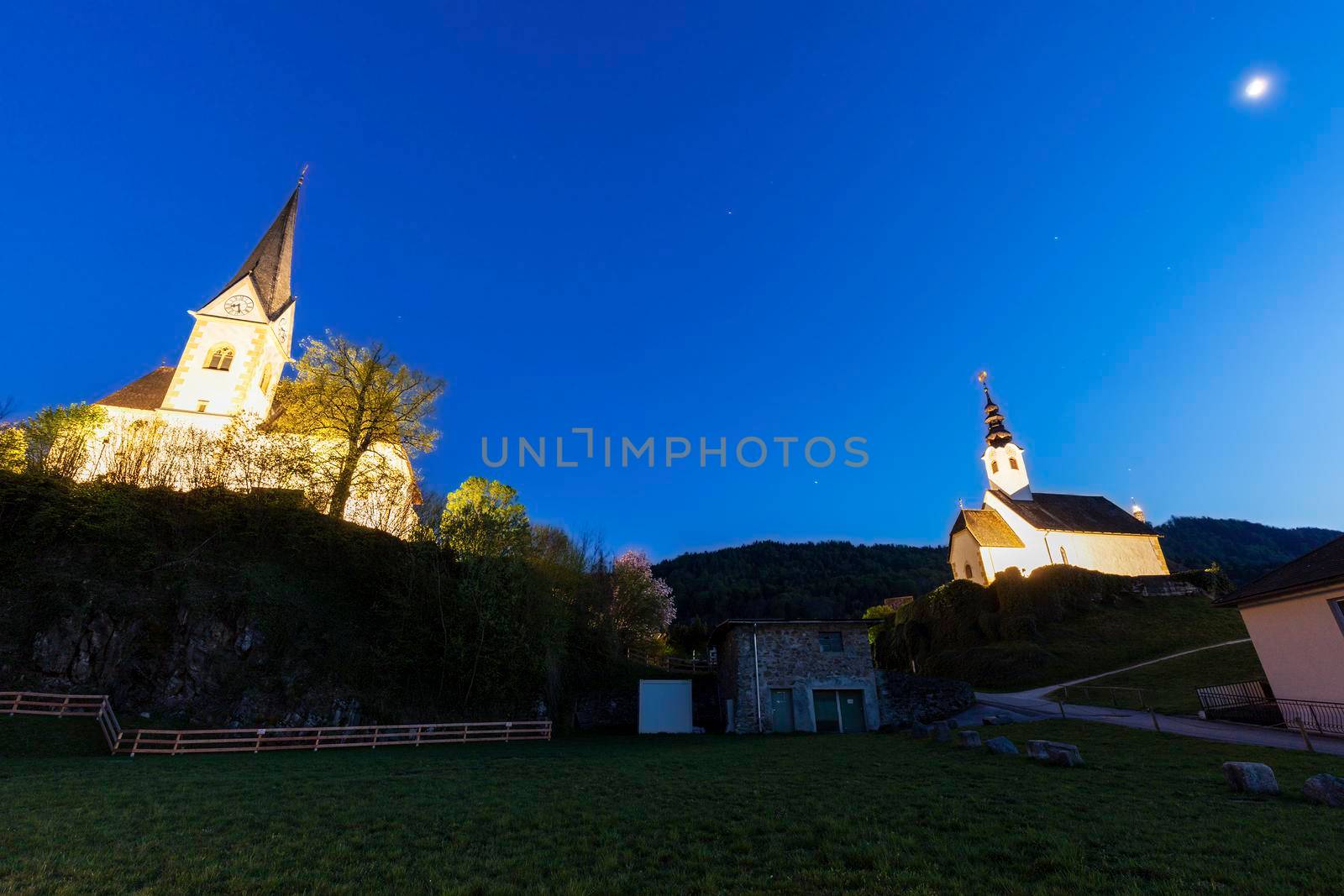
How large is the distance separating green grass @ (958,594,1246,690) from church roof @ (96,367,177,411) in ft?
171

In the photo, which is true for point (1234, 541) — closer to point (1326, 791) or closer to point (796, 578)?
point (796, 578)

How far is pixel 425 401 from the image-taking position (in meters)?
29.4

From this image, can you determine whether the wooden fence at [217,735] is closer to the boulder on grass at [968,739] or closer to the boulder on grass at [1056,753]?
the boulder on grass at [968,739]

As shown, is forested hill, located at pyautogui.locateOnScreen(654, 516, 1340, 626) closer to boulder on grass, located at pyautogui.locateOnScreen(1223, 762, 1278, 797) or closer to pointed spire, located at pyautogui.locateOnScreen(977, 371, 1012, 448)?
pointed spire, located at pyautogui.locateOnScreen(977, 371, 1012, 448)

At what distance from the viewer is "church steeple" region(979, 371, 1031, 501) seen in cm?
5028

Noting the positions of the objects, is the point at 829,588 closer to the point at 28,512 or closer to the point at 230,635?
the point at 230,635

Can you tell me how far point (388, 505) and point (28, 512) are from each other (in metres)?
12.1

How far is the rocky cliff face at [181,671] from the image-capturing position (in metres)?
17.8

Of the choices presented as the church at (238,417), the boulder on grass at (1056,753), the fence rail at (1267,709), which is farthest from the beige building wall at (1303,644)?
the church at (238,417)

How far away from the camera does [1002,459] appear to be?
52.3m

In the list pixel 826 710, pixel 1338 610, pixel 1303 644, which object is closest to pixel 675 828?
pixel 826 710

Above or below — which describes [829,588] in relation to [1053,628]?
above

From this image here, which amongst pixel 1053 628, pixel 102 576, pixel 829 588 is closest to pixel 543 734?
pixel 102 576

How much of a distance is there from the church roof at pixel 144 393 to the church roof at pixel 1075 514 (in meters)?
61.6
